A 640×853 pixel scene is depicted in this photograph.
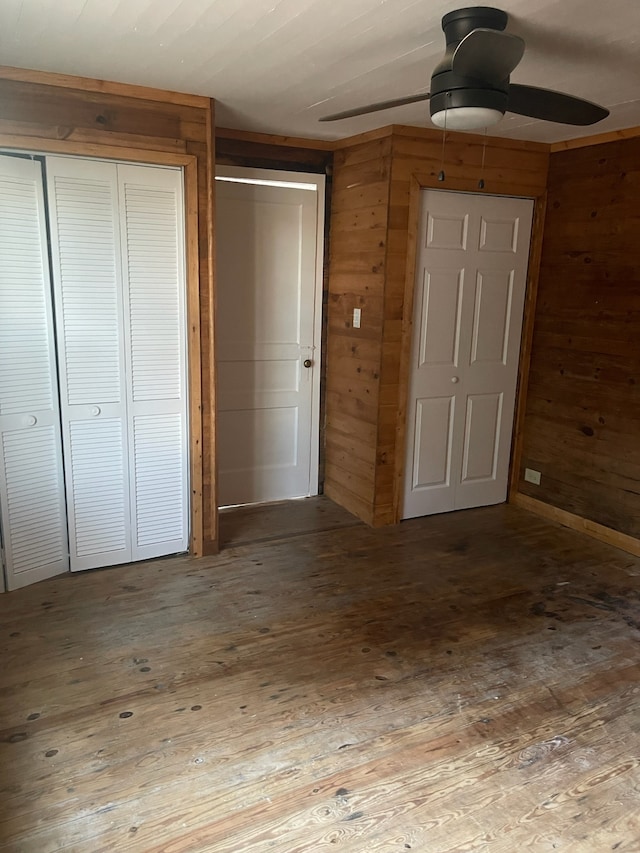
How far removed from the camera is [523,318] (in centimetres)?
422

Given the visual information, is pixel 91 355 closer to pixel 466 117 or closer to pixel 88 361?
pixel 88 361

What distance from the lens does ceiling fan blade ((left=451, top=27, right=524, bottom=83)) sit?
5.43 feet

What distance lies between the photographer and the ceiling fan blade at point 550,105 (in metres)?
2.01

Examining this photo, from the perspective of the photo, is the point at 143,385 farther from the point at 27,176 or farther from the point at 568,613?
the point at 568,613

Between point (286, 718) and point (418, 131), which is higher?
point (418, 131)

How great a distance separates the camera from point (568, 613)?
3037mm

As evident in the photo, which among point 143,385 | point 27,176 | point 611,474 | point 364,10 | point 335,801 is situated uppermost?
Result: point 364,10

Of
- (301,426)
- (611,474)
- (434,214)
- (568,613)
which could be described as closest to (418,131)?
(434,214)

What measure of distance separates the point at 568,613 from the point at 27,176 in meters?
3.19

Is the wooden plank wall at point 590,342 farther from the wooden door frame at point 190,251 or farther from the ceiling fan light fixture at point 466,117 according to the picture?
the wooden door frame at point 190,251

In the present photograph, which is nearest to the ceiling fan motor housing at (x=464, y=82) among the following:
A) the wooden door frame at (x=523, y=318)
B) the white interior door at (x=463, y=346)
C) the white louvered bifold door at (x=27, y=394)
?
the wooden door frame at (x=523, y=318)

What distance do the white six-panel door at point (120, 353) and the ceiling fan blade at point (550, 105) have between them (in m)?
1.71

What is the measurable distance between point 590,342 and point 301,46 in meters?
2.43

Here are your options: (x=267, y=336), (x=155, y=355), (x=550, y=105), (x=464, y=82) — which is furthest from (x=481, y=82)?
(x=267, y=336)
